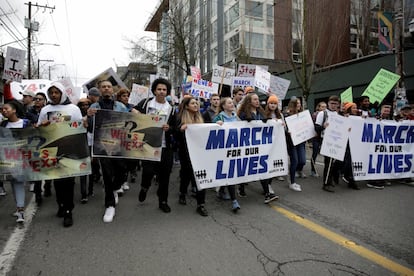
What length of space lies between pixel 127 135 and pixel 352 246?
3095 mm

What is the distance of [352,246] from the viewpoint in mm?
3428

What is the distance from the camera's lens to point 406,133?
6.49m

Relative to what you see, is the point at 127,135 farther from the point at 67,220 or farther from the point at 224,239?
the point at 224,239

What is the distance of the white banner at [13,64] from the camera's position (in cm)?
1010

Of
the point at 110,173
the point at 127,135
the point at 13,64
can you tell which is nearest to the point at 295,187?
the point at 127,135

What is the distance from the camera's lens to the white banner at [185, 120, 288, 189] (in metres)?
4.77

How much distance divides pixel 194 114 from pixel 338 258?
8.98ft

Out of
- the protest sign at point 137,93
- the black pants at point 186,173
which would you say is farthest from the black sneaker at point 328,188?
the protest sign at point 137,93

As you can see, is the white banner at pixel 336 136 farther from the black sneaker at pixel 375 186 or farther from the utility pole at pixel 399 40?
the utility pole at pixel 399 40

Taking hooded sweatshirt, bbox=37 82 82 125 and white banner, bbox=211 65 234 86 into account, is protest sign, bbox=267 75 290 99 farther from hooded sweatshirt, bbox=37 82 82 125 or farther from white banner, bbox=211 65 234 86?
hooded sweatshirt, bbox=37 82 82 125

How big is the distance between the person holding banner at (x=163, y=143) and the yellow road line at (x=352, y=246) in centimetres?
177

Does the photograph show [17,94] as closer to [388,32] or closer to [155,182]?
[155,182]

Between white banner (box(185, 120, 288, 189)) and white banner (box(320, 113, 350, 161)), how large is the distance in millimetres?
1049

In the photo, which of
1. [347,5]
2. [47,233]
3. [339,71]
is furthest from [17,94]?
[347,5]
